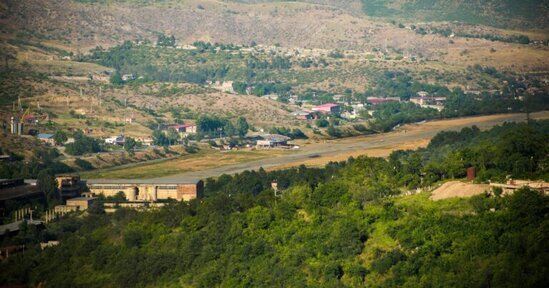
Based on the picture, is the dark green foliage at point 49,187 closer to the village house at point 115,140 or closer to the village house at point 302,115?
the village house at point 115,140

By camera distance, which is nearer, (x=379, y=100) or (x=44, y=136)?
(x=44, y=136)

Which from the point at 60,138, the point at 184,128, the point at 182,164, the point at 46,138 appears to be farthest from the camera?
the point at 184,128

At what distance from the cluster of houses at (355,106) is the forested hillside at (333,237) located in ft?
183

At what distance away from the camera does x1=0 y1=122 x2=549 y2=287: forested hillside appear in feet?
179

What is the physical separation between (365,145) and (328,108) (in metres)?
30.7

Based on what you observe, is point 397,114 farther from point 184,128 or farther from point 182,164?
point 182,164

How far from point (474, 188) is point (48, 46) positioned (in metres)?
103

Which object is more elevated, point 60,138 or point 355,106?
point 355,106

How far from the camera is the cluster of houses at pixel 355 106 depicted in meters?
135

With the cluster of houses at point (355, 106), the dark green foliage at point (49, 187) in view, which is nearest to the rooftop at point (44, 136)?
the dark green foliage at point (49, 187)

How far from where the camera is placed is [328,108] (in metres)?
139

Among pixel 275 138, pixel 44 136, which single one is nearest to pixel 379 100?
pixel 275 138

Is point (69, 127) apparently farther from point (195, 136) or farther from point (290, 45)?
point (290, 45)

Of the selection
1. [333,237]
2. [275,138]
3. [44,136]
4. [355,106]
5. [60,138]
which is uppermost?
[355,106]
